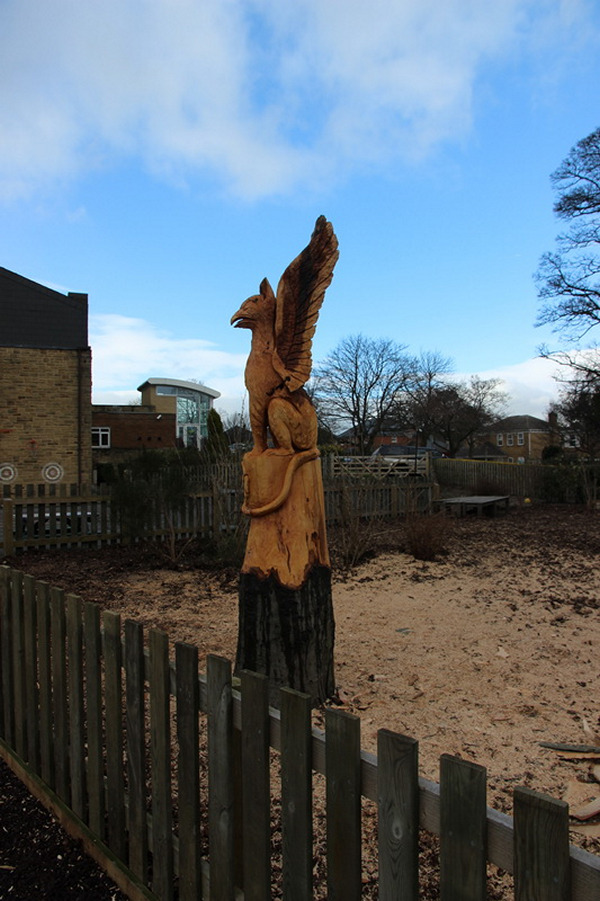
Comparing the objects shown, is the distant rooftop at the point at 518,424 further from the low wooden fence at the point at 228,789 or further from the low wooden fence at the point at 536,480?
the low wooden fence at the point at 228,789

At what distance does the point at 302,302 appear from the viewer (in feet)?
12.5

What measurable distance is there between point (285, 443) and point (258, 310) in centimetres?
96

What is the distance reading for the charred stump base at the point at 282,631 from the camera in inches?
143

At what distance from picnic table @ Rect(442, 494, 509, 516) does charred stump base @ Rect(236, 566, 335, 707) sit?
11525 mm

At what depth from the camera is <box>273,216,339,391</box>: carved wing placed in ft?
12.1

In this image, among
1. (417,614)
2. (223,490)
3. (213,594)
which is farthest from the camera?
(223,490)

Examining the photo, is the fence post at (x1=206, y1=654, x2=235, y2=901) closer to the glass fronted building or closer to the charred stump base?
the charred stump base

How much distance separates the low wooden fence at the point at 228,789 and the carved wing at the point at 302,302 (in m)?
2.05

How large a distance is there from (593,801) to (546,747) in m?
0.49

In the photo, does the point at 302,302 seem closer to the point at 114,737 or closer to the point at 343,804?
the point at 114,737

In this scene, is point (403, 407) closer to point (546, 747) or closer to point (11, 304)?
point (11, 304)

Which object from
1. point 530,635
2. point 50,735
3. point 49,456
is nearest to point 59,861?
point 50,735

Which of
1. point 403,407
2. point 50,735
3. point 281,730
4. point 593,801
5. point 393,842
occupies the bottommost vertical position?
point 593,801

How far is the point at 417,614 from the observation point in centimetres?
608
